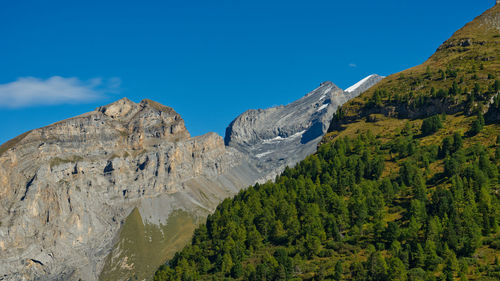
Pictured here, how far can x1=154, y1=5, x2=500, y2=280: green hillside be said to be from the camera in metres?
116

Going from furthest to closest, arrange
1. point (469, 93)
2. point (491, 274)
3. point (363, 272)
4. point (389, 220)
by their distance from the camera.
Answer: point (469, 93)
point (389, 220)
point (363, 272)
point (491, 274)

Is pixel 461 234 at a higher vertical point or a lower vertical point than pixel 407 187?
lower

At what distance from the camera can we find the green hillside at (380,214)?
4579 inches

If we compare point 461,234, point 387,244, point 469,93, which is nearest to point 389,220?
point 387,244

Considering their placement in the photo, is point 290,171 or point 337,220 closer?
point 337,220

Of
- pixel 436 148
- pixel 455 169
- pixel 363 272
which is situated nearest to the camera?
pixel 363 272

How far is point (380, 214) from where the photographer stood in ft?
456

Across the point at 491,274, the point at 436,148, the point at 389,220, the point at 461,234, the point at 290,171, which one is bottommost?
the point at 491,274

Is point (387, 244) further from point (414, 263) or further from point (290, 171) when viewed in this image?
point (290, 171)

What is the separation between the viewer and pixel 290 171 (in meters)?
198

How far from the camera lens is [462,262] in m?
110

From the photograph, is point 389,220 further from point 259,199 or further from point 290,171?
point 290,171

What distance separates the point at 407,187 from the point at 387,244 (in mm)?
32728

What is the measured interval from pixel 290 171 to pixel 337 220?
5517cm
